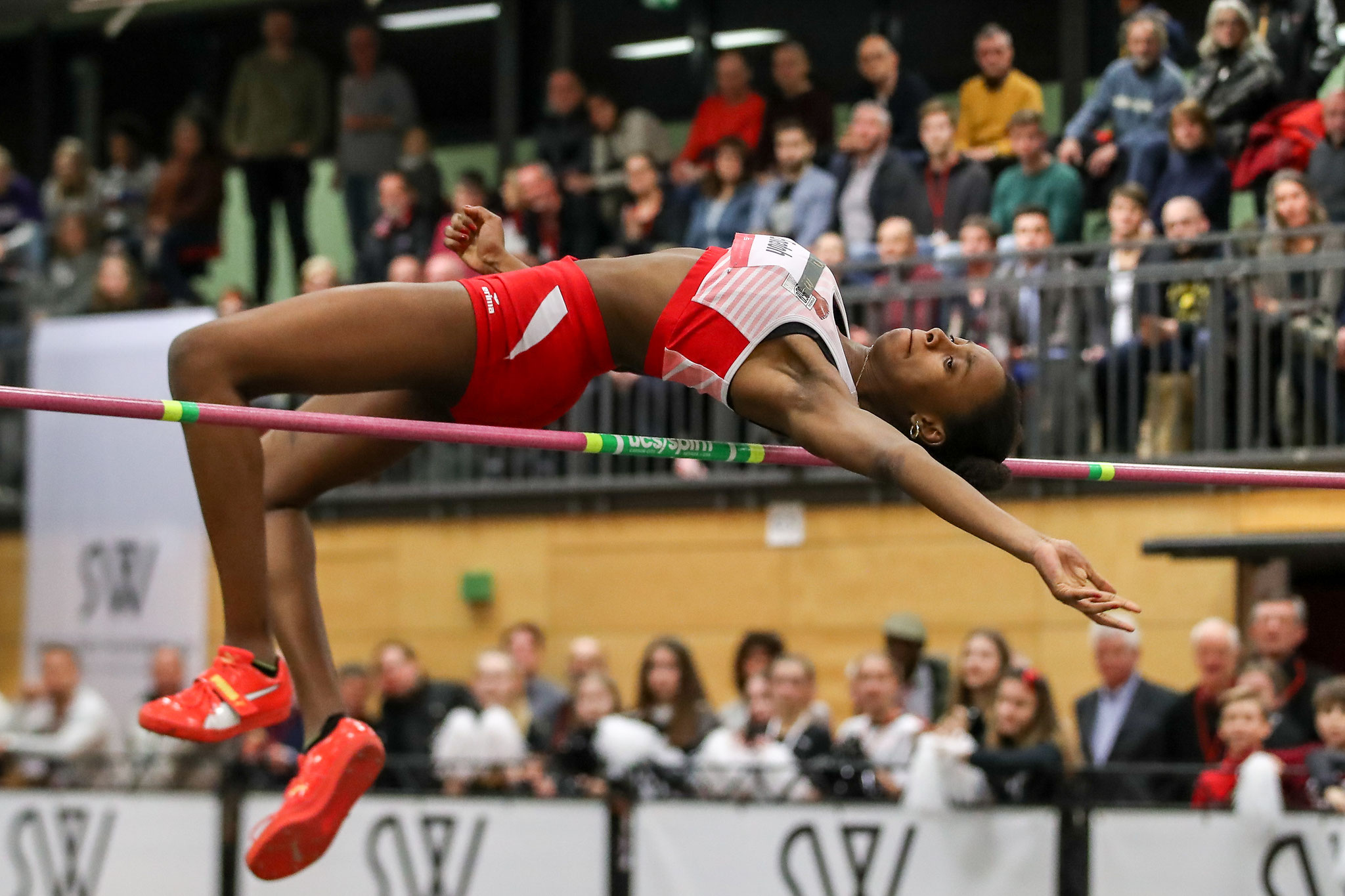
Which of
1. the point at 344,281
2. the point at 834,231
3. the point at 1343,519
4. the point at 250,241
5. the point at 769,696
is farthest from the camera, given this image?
the point at 250,241

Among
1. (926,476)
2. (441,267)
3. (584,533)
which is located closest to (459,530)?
(584,533)

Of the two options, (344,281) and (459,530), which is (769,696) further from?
(344,281)

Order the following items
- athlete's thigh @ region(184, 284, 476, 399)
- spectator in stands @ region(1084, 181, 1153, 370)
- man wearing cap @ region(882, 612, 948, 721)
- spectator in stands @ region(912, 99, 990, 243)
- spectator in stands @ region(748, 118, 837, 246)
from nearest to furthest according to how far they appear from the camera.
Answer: athlete's thigh @ region(184, 284, 476, 399) → man wearing cap @ region(882, 612, 948, 721) → spectator in stands @ region(1084, 181, 1153, 370) → spectator in stands @ region(912, 99, 990, 243) → spectator in stands @ region(748, 118, 837, 246)

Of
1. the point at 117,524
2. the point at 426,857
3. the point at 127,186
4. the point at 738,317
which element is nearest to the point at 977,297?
the point at 426,857

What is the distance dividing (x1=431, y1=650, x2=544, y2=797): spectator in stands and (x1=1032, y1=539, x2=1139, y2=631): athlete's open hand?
4577 millimetres

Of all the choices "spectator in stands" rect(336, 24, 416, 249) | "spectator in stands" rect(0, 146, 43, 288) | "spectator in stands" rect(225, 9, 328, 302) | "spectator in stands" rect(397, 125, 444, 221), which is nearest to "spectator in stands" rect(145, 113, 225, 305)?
"spectator in stands" rect(225, 9, 328, 302)

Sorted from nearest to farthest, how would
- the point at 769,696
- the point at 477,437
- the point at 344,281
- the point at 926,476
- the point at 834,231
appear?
the point at 926,476 → the point at 477,437 → the point at 769,696 → the point at 834,231 → the point at 344,281

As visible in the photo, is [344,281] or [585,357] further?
[344,281]

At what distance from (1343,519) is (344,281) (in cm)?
607

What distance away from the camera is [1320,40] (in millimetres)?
9523

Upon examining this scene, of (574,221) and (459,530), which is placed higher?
(574,221)

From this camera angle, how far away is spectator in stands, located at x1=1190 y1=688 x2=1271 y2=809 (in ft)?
23.1

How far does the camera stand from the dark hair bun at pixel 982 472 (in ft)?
15.2

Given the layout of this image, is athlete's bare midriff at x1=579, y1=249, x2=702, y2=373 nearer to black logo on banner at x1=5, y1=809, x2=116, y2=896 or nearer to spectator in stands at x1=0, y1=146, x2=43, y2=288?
black logo on banner at x1=5, y1=809, x2=116, y2=896
